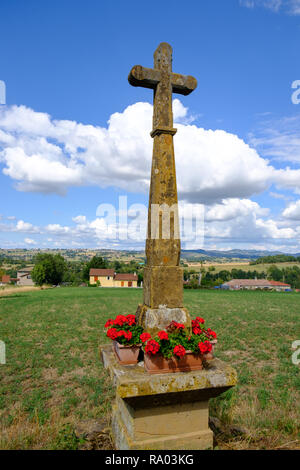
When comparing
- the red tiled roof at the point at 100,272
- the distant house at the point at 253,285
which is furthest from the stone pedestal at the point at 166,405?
the distant house at the point at 253,285

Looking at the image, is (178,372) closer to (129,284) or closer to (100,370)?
(100,370)

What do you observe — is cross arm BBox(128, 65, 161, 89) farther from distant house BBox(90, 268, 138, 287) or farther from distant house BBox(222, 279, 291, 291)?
distant house BBox(222, 279, 291, 291)

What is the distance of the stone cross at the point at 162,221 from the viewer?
12.5 ft

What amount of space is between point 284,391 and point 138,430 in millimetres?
4691

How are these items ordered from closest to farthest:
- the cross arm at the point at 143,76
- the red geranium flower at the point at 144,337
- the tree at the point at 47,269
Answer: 1. the red geranium flower at the point at 144,337
2. the cross arm at the point at 143,76
3. the tree at the point at 47,269

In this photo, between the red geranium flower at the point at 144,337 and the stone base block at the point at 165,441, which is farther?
the red geranium flower at the point at 144,337

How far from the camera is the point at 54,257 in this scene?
3036 inches

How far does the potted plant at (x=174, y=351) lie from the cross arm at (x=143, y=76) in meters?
3.46

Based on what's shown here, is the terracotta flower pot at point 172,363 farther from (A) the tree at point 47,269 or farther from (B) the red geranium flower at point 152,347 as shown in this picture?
(A) the tree at point 47,269

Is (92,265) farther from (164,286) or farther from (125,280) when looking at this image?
(164,286)

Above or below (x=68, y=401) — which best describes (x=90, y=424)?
above

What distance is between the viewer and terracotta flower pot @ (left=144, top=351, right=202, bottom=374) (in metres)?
3.24

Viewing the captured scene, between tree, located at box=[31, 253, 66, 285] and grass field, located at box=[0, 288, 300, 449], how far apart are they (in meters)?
53.1
